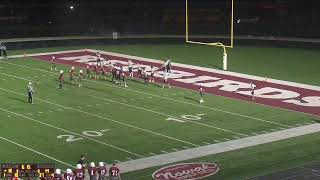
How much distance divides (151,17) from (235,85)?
28.7 meters

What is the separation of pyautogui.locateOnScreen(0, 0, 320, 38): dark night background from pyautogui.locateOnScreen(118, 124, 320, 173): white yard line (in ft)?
99.5

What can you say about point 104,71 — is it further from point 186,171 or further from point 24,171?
point 24,171

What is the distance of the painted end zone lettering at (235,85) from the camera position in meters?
29.3

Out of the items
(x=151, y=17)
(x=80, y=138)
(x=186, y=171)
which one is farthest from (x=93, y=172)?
(x=151, y=17)

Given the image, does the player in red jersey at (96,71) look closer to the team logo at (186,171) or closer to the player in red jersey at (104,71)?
the player in red jersey at (104,71)

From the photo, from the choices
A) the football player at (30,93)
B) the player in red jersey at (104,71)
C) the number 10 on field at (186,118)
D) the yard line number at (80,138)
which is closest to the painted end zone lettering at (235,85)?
the player in red jersey at (104,71)

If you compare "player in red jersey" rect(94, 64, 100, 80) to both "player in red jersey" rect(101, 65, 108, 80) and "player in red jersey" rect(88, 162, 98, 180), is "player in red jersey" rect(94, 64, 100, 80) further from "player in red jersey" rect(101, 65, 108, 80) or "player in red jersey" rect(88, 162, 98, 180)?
"player in red jersey" rect(88, 162, 98, 180)

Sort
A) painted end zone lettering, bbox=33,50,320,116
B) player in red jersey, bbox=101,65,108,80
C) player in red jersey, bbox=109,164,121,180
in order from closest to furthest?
player in red jersey, bbox=109,164,121,180 → painted end zone lettering, bbox=33,50,320,116 → player in red jersey, bbox=101,65,108,80

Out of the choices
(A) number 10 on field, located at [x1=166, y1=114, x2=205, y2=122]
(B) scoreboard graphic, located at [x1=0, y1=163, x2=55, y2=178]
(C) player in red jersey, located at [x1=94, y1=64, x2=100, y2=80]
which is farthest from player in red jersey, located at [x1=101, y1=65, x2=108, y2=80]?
(B) scoreboard graphic, located at [x1=0, y1=163, x2=55, y2=178]

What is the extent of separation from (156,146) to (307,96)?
11154 millimetres

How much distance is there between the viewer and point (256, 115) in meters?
26.8

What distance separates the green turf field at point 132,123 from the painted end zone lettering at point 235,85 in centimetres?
120

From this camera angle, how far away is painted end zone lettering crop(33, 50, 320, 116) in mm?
29297

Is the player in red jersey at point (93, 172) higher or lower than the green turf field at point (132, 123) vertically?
higher
